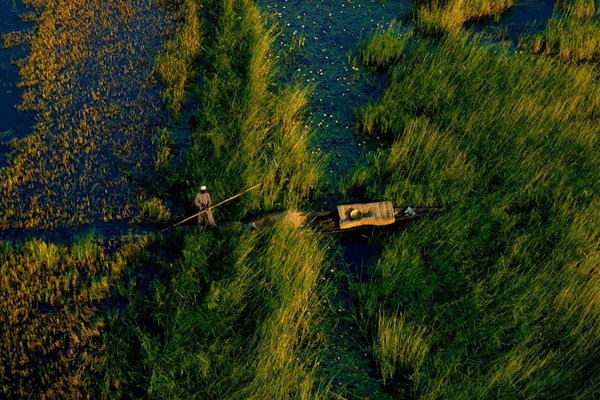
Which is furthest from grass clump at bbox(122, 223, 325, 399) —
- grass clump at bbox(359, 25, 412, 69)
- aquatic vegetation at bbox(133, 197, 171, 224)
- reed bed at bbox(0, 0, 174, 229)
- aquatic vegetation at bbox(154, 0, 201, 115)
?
grass clump at bbox(359, 25, 412, 69)

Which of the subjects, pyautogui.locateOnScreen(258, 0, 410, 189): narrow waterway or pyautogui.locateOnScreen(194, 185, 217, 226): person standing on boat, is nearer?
pyautogui.locateOnScreen(194, 185, 217, 226): person standing on boat

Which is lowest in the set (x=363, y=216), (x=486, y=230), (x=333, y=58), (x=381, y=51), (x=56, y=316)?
→ (x=56, y=316)

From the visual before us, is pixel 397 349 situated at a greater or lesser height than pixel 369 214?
lesser

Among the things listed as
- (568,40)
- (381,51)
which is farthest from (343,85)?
(568,40)

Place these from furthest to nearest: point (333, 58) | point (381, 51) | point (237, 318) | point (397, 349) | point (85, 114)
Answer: point (333, 58) → point (381, 51) → point (85, 114) → point (237, 318) → point (397, 349)

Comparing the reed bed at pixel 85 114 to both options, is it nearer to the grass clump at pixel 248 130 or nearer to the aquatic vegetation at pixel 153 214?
the aquatic vegetation at pixel 153 214

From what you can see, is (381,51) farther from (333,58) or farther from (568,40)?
(568,40)

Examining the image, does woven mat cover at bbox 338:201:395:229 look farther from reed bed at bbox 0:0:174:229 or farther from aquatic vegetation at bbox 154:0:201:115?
aquatic vegetation at bbox 154:0:201:115
